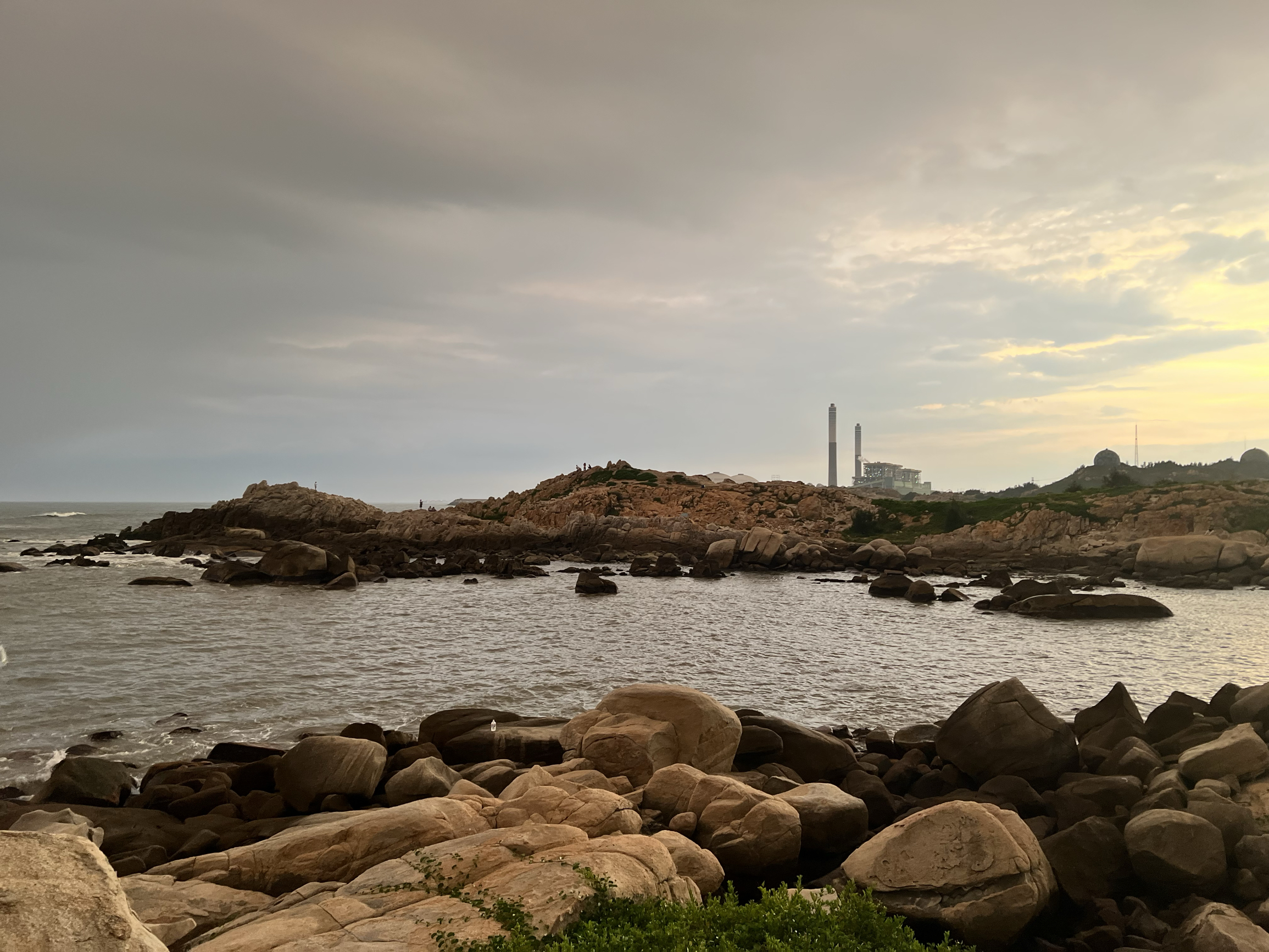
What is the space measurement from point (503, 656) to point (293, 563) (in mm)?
31422

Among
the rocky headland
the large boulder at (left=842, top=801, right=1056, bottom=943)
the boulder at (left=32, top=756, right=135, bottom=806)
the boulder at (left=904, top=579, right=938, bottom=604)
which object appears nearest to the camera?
the large boulder at (left=842, top=801, right=1056, bottom=943)

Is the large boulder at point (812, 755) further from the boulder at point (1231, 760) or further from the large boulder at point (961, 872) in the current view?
the boulder at point (1231, 760)

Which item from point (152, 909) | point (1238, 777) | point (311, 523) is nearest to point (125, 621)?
point (152, 909)

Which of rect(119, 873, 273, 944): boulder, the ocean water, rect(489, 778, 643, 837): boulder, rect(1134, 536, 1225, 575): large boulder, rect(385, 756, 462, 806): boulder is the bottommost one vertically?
the ocean water

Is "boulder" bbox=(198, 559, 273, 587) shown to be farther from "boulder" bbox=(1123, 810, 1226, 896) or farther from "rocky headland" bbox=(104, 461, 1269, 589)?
"boulder" bbox=(1123, 810, 1226, 896)

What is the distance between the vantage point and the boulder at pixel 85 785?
13242 millimetres

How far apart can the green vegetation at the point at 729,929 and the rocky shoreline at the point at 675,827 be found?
262mm

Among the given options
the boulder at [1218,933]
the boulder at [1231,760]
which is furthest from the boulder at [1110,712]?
the boulder at [1218,933]

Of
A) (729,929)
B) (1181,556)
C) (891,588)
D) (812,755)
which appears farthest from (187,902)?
(1181,556)

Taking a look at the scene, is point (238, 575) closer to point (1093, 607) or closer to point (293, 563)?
point (293, 563)

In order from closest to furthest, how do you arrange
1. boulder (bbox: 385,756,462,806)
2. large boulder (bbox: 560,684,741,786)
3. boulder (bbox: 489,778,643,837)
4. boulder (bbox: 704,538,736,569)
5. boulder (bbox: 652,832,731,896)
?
boulder (bbox: 652,832,731,896), boulder (bbox: 489,778,643,837), boulder (bbox: 385,756,462,806), large boulder (bbox: 560,684,741,786), boulder (bbox: 704,538,736,569)

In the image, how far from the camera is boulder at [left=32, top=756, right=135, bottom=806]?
13242mm

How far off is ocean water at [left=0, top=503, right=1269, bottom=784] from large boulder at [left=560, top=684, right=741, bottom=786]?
18.0ft

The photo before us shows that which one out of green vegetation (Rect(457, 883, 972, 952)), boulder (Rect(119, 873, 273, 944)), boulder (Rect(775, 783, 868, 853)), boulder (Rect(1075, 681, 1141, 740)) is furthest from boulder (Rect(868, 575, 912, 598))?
boulder (Rect(119, 873, 273, 944))
